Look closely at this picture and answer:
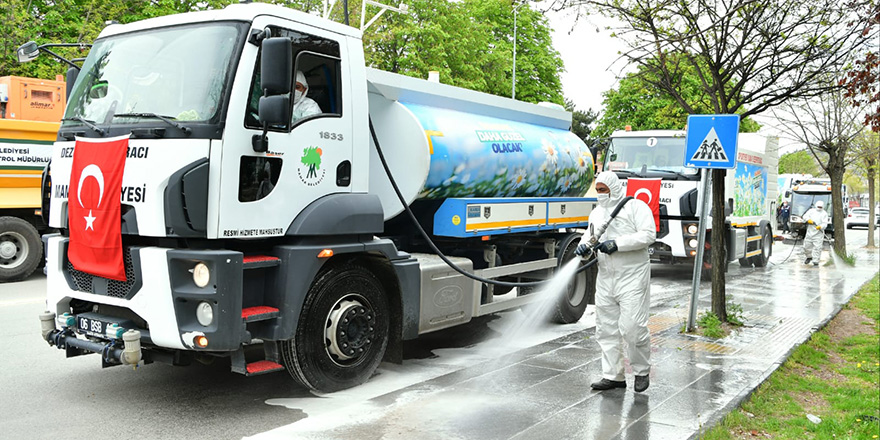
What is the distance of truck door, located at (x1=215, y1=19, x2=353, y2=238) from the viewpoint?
5.39 meters

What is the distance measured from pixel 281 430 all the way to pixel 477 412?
1.47 meters

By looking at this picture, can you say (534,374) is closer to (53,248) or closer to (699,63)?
(53,248)

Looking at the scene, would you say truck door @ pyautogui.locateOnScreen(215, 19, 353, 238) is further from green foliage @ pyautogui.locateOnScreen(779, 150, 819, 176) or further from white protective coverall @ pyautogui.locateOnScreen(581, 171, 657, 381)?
green foliage @ pyautogui.locateOnScreen(779, 150, 819, 176)

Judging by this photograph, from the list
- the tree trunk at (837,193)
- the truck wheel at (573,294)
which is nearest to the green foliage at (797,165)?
the tree trunk at (837,193)

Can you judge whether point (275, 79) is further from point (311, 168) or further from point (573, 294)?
point (573, 294)

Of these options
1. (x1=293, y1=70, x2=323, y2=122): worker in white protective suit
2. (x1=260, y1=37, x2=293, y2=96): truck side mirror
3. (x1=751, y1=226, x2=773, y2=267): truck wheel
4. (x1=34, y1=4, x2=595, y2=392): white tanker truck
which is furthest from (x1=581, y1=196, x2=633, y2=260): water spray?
(x1=751, y1=226, x2=773, y2=267): truck wheel

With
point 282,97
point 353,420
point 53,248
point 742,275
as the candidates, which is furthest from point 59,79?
point 742,275

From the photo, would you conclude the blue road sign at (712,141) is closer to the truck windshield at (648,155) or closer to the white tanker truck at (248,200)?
the white tanker truck at (248,200)

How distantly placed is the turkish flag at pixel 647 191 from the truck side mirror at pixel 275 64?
35.8ft

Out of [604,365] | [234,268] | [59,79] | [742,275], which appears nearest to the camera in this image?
[234,268]

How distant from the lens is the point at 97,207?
5496 mm

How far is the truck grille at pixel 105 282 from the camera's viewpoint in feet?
17.9

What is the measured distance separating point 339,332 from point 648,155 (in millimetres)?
11127

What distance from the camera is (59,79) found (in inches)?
506
